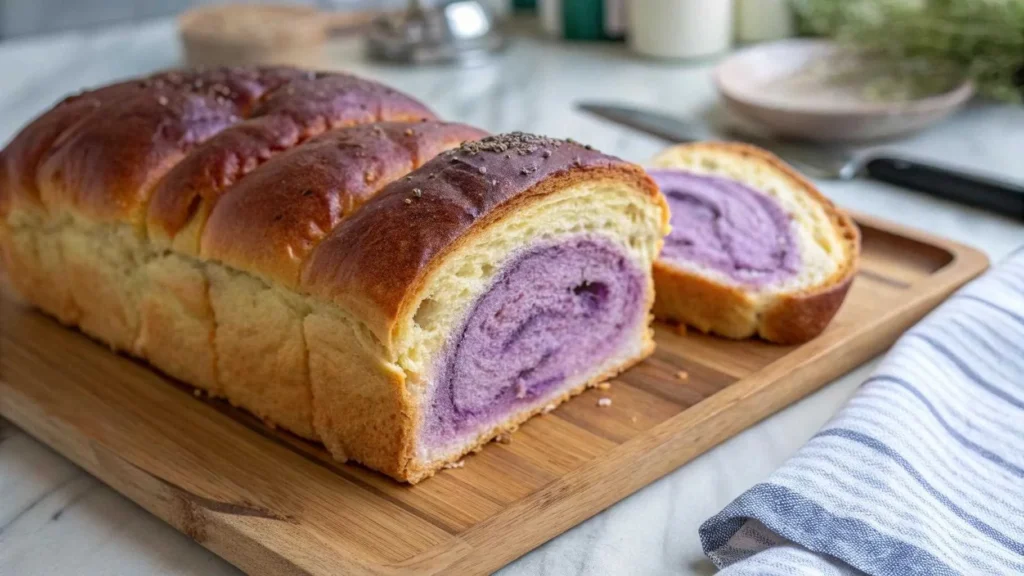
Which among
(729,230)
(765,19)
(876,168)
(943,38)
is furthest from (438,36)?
(729,230)

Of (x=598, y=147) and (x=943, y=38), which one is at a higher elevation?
(x=943, y=38)

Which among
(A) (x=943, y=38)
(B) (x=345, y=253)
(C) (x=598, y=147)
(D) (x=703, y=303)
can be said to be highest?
(B) (x=345, y=253)

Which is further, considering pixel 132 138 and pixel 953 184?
pixel 953 184

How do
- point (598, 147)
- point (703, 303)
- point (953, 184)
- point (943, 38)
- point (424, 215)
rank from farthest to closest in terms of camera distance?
point (943, 38) < point (598, 147) < point (953, 184) < point (703, 303) < point (424, 215)

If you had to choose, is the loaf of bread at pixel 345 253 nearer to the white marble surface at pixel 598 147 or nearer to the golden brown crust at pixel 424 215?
the golden brown crust at pixel 424 215

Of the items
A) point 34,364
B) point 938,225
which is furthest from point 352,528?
point 938,225

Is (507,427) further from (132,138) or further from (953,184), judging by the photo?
(953,184)
